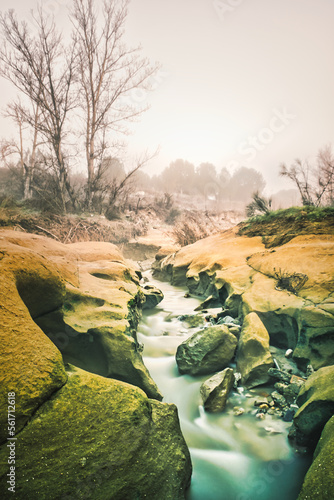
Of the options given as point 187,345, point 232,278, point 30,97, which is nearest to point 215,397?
point 187,345

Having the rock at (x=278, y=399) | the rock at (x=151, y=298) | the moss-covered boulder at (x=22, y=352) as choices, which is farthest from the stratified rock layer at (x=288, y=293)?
the moss-covered boulder at (x=22, y=352)

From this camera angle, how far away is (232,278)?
16.8 ft

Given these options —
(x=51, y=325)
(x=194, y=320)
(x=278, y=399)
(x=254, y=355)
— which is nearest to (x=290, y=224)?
(x=194, y=320)

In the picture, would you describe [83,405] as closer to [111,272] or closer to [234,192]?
[111,272]

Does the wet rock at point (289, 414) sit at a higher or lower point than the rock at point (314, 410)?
lower

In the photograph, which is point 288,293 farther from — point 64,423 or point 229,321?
point 64,423

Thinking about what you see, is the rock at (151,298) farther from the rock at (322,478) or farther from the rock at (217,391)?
the rock at (322,478)

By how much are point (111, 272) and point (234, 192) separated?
53.2 metres

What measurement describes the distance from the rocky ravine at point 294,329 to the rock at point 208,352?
0.01 meters

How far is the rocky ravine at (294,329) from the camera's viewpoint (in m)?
1.85

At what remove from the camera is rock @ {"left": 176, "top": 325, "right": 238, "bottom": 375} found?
10.6 ft

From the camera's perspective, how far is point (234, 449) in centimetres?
221

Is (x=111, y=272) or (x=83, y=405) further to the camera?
(x=111, y=272)

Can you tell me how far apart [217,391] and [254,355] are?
724 mm
